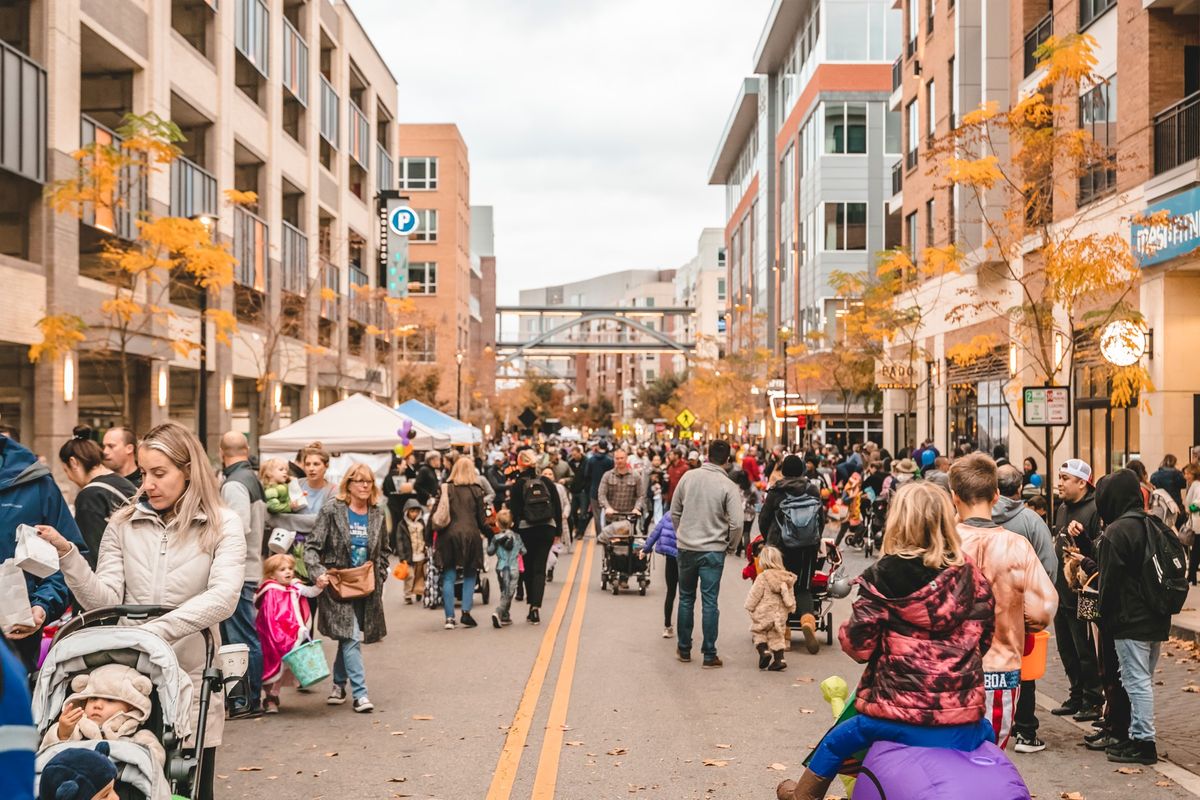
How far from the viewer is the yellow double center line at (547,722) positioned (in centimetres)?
727

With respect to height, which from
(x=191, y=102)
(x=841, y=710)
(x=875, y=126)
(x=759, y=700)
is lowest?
(x=759, y=700)

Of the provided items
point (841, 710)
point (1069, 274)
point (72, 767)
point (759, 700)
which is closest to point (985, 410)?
point (1069, 274)

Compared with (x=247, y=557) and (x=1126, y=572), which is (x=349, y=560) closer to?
(x=247, y=557)

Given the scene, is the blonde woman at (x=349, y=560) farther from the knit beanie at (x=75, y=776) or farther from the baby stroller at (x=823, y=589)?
the knit beanie at (x=75, y=776)

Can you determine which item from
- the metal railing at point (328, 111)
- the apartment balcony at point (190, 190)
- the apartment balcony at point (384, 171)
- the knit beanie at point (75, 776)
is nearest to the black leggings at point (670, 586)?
the knit beanie at point (75, 776)

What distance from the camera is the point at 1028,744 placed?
27.1 ft

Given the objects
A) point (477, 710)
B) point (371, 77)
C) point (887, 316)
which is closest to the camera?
point (477, 710)

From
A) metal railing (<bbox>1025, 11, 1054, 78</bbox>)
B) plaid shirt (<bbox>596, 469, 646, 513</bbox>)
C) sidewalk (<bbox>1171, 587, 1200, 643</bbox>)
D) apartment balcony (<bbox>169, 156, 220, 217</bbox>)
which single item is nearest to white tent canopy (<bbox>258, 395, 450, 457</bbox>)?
plaid shirt (<bbox>596, 469, 646, 513</bbox>)

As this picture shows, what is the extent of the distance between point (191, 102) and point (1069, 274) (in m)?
20.7

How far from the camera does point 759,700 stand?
9914 millimetres

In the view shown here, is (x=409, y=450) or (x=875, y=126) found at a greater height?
(x=875, y=126)

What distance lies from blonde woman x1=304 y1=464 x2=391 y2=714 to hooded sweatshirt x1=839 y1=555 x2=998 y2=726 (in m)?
5.50

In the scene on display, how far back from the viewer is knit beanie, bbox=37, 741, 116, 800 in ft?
12.9

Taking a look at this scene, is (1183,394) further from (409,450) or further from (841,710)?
(841,710)
